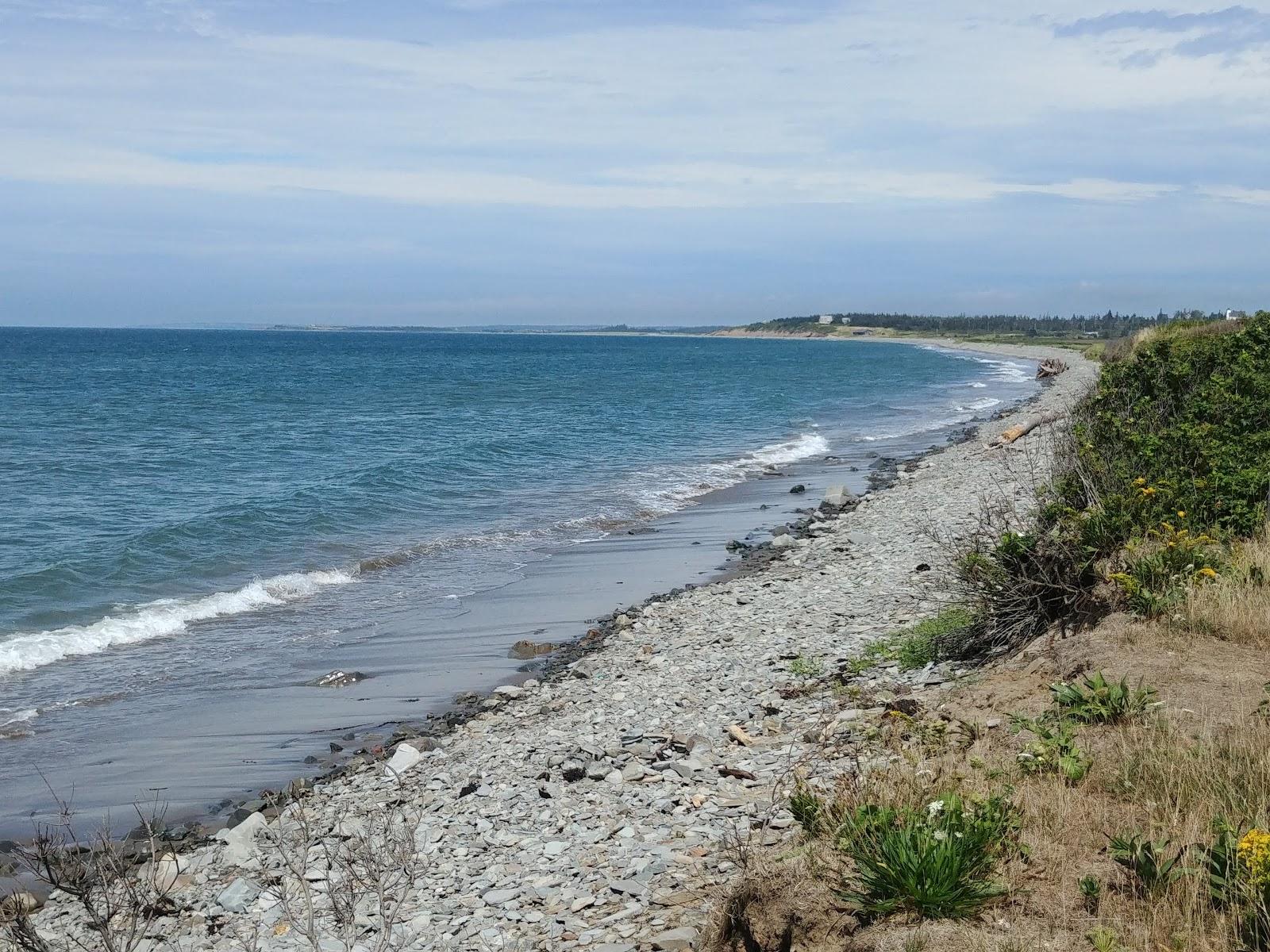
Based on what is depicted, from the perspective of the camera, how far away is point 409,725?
10953mm

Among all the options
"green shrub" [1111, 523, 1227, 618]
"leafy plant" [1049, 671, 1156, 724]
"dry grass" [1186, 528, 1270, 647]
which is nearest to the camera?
"leafy plant" [1049, 671, 1156, 724]

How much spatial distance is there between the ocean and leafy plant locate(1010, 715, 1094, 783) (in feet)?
23.4

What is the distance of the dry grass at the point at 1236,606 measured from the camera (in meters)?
7.36

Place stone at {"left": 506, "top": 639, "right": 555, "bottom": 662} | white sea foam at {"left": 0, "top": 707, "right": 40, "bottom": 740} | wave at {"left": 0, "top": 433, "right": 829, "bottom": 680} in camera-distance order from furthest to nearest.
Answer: wave at {"left": 0, "top": 433, "right": 829, "bottom": 680}
stone at {"left": 506, "top": 639, "right": 555, "bottom": 662}
white sea foam at {"left": 0, "top": 707, "right": 40, "bottom": 740}

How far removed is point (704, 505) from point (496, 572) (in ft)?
27.0

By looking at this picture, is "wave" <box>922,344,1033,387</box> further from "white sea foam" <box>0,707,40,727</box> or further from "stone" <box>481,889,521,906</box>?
"stone" <box>481,889,521,906</box>

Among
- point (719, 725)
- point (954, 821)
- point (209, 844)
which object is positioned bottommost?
point (209, 844)

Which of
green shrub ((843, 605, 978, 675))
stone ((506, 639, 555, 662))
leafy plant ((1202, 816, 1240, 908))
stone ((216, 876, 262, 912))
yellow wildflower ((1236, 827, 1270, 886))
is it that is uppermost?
yellow wildflower ((1236, 827, 1270, 886))

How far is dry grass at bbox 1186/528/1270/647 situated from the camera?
7.36 metres

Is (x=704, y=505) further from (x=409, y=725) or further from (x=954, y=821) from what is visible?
(x=954, y=821)

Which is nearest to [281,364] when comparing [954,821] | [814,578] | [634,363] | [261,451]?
[634,363]

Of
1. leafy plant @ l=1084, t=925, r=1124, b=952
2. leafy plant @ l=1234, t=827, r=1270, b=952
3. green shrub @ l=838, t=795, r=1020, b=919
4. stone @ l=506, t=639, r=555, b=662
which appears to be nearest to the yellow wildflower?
leafy plant @ l=1234, t=827, r=1270, b=952

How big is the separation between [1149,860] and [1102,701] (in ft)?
6.84

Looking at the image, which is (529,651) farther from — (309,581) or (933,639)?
(309,581)
